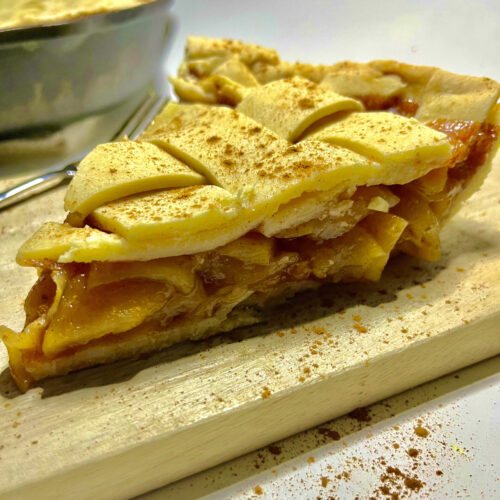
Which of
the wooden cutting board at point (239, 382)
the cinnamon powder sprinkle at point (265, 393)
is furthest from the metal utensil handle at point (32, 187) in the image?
the cinnamon powder sprinkle at point (265, 393)

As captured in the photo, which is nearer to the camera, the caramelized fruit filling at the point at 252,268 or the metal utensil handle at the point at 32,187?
the caramelized fruit filling at the point at 252,268

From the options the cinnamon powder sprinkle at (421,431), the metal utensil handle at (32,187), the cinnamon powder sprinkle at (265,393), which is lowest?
the cinnamon powder sprinkle at (421,431)

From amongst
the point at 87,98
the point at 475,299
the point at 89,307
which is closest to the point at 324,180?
the point at 475,299

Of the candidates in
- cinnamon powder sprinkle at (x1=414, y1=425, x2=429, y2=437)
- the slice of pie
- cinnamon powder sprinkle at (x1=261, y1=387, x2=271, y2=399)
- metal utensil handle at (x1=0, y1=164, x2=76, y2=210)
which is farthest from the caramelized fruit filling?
metal utensil handle at (x1=0, y1=164, x2=76, y2=210)

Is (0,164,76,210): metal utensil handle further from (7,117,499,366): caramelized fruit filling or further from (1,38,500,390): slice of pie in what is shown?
(7,117,499,366): caramelized fruit filling

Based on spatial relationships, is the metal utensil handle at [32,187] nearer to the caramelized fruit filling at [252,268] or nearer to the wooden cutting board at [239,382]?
the wooden cutting board at [239,382]

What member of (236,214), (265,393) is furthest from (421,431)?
(236,214)
